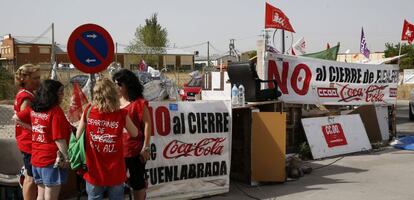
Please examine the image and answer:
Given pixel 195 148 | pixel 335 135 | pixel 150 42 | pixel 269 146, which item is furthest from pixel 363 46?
pixel 150 42

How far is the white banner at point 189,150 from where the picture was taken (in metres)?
6.36

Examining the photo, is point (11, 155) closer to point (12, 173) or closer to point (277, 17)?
point (12, 173)

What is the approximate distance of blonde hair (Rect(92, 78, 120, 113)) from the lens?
4.16 m

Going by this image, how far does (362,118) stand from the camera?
1208 cm

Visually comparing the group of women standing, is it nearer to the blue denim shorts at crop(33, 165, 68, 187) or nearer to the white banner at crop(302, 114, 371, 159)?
the blue denim shorts at crop(33, 165, 68, 187)

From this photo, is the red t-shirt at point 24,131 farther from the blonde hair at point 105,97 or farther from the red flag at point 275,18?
the red flag at point 275,18

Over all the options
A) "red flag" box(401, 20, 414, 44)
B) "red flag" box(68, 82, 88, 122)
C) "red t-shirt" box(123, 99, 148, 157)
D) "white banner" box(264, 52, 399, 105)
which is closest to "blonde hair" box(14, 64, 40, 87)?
"red t-shirt" box(123, 99, 148, 157)

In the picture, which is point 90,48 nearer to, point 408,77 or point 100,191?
point 100,191

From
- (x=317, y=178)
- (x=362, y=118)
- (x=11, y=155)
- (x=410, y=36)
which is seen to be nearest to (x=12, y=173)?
(x=11, y=155)

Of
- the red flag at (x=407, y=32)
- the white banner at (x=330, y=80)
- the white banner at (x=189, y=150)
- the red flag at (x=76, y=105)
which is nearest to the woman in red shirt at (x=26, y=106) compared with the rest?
the red flag at (x=76, y=105)

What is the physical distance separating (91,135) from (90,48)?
2226 mm

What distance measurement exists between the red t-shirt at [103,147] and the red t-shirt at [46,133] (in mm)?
447

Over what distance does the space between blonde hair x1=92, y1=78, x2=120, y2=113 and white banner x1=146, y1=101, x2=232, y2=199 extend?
2128 millimetres

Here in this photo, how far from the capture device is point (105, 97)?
163 inches
